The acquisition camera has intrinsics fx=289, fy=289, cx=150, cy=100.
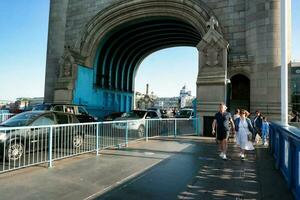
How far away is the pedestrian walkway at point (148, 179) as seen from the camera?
17.8 ft

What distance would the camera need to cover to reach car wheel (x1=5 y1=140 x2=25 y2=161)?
770 cm

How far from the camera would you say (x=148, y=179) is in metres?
6.49

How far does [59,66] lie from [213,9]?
12.1 m

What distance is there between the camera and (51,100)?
22906 millimetres

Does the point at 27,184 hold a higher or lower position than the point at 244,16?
lower

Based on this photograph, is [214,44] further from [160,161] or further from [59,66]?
[59,66]

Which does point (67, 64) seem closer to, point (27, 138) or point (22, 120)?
point (22, 120)

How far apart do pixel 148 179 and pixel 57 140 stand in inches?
128

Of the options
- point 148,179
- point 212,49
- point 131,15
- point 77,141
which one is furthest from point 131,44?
point 148,179

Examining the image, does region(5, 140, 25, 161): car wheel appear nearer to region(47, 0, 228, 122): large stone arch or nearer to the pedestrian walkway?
the pedestrian walkway

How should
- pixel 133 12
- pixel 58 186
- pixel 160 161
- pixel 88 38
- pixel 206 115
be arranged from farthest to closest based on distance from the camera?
pixel 88 38 < pixel 133 12 < pixel 206 115 < pixel 160 161 < pixel 58 186

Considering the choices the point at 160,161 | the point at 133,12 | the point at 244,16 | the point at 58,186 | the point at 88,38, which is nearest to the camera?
the point at 58,186

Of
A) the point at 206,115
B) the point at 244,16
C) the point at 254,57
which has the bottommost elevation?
the point at 206,115

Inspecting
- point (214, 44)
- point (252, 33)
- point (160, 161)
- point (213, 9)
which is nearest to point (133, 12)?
point (213, 9)
